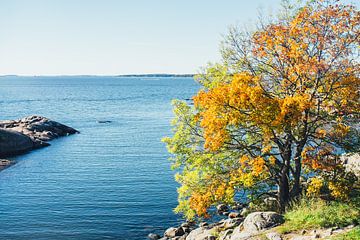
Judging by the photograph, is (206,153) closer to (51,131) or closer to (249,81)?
(249,81)

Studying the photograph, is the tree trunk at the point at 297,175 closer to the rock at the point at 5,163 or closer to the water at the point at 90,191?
the water at the point at 90,191

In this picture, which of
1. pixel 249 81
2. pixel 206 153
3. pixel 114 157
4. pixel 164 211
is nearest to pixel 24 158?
pixel 114 157

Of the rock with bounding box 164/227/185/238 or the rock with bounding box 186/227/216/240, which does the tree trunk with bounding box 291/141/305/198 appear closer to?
the rock with bounding box 186/227/216/240

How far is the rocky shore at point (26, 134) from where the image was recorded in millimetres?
62969

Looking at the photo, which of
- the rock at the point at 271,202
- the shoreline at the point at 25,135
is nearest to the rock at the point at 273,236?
the rock at the point at 271,202

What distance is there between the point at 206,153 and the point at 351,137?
313 inches

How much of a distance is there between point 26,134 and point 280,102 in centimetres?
6025

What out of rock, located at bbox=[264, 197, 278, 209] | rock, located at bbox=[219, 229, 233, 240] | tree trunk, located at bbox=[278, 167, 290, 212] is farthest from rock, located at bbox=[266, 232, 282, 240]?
rock, located at bbox=[264, 197, 278, 209]

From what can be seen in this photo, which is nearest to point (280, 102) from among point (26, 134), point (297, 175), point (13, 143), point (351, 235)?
point (297, 175)

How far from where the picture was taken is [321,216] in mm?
19359

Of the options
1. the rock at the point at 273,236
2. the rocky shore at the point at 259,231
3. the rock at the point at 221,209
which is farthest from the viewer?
the rock at the point at 221,209

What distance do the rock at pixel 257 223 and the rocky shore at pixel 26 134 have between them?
132ft

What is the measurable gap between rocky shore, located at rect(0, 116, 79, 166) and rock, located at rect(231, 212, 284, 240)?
4012 cm

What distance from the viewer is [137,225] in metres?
33.4
